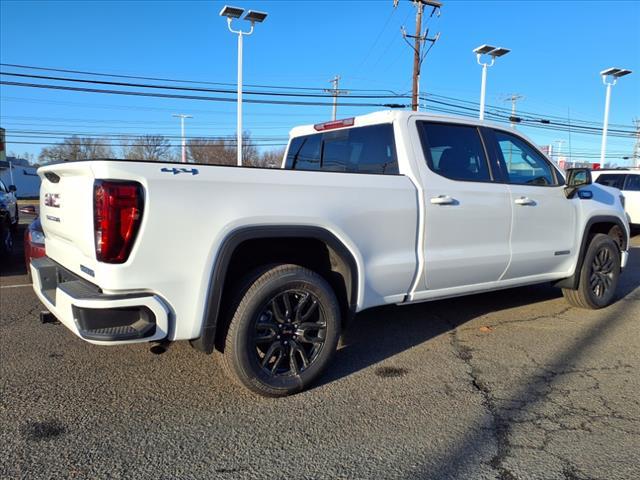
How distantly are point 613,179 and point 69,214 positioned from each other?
1462cm

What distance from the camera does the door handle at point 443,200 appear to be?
3.97m

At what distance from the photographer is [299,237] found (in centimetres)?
340

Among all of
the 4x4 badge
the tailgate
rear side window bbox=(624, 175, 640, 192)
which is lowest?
the tailgate

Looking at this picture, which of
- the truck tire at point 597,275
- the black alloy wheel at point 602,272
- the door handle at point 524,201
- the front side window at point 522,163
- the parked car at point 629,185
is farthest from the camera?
the parked car at point 629,185

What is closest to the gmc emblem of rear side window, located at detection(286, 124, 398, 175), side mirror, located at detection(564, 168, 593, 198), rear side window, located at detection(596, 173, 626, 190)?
rear side window, located at detection(286, 124, 398, 175)

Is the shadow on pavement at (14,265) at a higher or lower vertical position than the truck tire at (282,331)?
lower

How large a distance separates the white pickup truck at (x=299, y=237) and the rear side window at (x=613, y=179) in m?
10.4

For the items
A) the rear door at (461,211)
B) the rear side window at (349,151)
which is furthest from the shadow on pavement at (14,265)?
the rear door at (461,211)

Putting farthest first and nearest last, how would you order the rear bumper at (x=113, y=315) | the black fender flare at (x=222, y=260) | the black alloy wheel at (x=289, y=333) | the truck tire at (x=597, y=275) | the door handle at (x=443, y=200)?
1. the truck tire at (x=597, y=275)
2. the door handle at (x=443, y=200)
3. the black alloy wheel at (x=289, y=333)
4. the black fender flare at (x=222, y=260)
5. the rear bumper at (x=113, y=315)

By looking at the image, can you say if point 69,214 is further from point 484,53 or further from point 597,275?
point 484,53

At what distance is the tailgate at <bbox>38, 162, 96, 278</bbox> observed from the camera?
282 cm

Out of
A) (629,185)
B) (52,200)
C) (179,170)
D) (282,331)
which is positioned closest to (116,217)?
(179,170)

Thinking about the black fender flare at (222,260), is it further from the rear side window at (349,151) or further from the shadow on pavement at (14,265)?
the shadow on pavement at (14,265)

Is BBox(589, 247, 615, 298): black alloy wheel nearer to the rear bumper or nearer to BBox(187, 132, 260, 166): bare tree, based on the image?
the rear bumper
